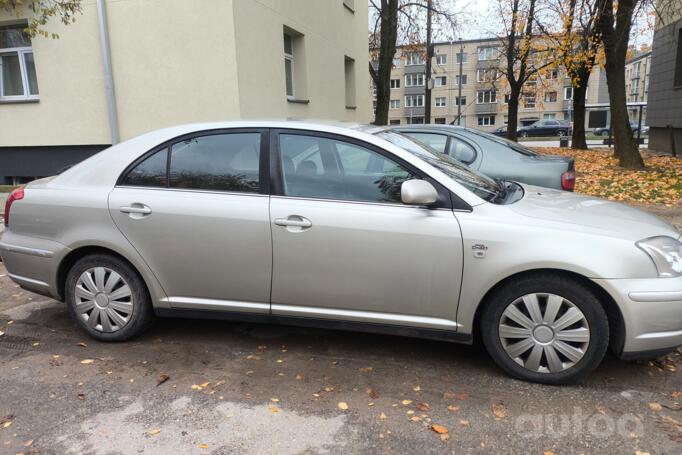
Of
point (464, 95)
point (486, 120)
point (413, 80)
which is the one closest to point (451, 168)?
point (464, 95)

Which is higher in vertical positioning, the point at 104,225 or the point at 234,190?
the point at 234,190

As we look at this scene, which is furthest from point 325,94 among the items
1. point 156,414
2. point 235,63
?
point 156,414

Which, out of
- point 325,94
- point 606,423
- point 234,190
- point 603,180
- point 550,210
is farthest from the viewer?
point 325,94

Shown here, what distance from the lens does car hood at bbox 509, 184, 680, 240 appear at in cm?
318

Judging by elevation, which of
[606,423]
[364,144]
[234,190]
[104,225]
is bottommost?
[606,423]

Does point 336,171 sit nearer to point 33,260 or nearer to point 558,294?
point 558,294

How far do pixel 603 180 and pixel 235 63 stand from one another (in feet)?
26.4

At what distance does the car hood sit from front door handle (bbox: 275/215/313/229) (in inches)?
49.4

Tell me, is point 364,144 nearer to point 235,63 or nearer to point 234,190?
point 234,190

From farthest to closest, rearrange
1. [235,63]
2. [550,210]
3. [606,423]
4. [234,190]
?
→ [235,63] → [234,190] → [550,210] → [606,423]

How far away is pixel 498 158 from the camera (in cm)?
621

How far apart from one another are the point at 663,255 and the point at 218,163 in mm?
2784

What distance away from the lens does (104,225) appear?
377 cm

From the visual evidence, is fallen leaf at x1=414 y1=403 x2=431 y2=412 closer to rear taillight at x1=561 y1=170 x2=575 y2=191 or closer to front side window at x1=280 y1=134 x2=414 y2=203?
front side window at x1=280 y1=134 x2=414 y2=203
